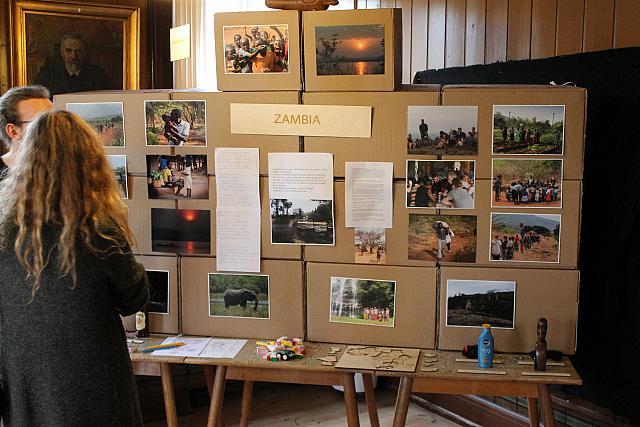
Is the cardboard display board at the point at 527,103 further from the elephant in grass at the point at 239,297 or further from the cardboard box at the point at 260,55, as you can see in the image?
the elephant in grass at the point at 239,297

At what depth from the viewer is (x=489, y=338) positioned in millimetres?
2350

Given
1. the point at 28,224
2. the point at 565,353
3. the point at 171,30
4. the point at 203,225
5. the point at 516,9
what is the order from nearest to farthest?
the point at 28,224
the point at 565,353
the point at 203,225
the point at 516,9
the point at 171,30

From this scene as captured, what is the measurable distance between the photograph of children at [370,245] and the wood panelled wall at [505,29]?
104 centimetres

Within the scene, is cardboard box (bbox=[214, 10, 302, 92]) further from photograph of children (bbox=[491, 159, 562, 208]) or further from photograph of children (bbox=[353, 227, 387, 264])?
photograph of children (bbox=[491, 159, 562, 208])

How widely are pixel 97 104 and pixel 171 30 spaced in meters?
1.37

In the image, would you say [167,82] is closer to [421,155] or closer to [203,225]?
[203,225]

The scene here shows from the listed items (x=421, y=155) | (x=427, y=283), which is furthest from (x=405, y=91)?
(x=427, y=283)

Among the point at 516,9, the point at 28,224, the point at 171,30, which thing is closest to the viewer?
the point at 28,224

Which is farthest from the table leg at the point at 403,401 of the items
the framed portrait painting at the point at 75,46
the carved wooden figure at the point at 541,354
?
the framed portrait painting at the point at 75,46

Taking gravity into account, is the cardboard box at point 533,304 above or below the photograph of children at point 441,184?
below

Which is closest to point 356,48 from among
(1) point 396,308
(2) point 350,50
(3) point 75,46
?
(2) point 350,50

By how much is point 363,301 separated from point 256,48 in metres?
0.92

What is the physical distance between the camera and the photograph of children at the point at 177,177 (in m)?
2.62

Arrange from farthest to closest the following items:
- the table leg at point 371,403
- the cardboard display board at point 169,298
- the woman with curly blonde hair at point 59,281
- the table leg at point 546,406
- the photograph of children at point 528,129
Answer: the table leg at point 371,403 → the cardboard display board at point 169,298 → the photograph of children at point 528,129 → the table leg at point 546,406 → the woman with curly blonde hair at point 59,281
